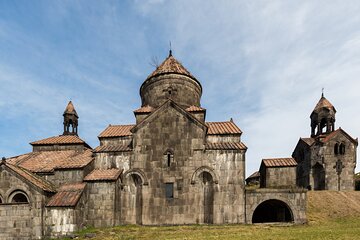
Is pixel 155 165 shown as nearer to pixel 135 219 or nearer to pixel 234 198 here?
pixel 135 219

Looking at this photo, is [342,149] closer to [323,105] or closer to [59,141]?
[323,105]

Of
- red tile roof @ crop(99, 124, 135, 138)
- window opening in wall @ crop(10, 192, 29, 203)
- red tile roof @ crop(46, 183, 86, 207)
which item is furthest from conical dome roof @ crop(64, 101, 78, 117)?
window opening in wall @ crop(10, 192, 29, 203)

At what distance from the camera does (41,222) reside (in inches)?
641

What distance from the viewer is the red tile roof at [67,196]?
53.9 feet

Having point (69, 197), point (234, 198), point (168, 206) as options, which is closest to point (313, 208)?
point (234, 198)

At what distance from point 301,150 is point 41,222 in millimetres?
33105

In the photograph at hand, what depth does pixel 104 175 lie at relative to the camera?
18.1m

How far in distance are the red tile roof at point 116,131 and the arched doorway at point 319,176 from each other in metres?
25.6

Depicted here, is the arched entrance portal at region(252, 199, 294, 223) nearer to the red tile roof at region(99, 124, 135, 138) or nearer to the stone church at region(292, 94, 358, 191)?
the red tile roof at region(99, 124, 135, 138)

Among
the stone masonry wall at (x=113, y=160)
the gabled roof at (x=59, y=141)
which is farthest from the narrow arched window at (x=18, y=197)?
the gabled roof at (x=59, y=141)

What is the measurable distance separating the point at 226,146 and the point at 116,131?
8.64 meters

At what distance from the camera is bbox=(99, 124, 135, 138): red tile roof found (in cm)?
2016

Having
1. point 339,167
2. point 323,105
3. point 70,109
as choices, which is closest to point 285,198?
point 339,167

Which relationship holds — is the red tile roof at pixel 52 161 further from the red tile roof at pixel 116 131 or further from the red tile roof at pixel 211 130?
the red tile roof at pixel 211 130
